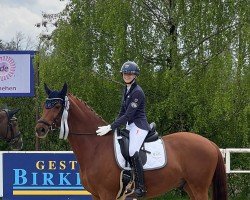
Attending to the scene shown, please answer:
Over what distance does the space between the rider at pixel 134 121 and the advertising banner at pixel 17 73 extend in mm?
6146

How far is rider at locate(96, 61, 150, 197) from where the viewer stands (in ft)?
22.8

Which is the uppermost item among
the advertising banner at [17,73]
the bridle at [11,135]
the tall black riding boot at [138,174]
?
the advertising banner at [17,73]

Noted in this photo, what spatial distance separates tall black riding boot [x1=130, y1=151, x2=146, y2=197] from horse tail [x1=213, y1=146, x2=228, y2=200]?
3.71 feet

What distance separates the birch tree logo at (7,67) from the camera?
13000 millimetres

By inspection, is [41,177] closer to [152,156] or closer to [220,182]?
[152,156]

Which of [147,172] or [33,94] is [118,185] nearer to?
[147,172]

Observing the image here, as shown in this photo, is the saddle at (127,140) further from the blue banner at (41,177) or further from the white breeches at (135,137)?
the blue banner at (41,177)

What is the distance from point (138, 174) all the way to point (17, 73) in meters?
6.76

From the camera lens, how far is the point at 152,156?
7.24 meters

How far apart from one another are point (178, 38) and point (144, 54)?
2.72ft

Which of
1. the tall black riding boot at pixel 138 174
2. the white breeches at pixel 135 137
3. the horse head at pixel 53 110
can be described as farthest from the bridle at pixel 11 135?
the tall black riding boot at pixel 138 174

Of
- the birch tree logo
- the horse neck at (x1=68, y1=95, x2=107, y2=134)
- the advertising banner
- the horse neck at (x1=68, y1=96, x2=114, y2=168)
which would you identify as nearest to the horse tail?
the horse neck at (x1=68, y1=96, x2=114, y2=168)

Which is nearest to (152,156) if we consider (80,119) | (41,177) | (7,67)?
(80,119)

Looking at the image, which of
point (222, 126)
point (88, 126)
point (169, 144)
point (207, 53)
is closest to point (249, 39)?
point (207, 53)
